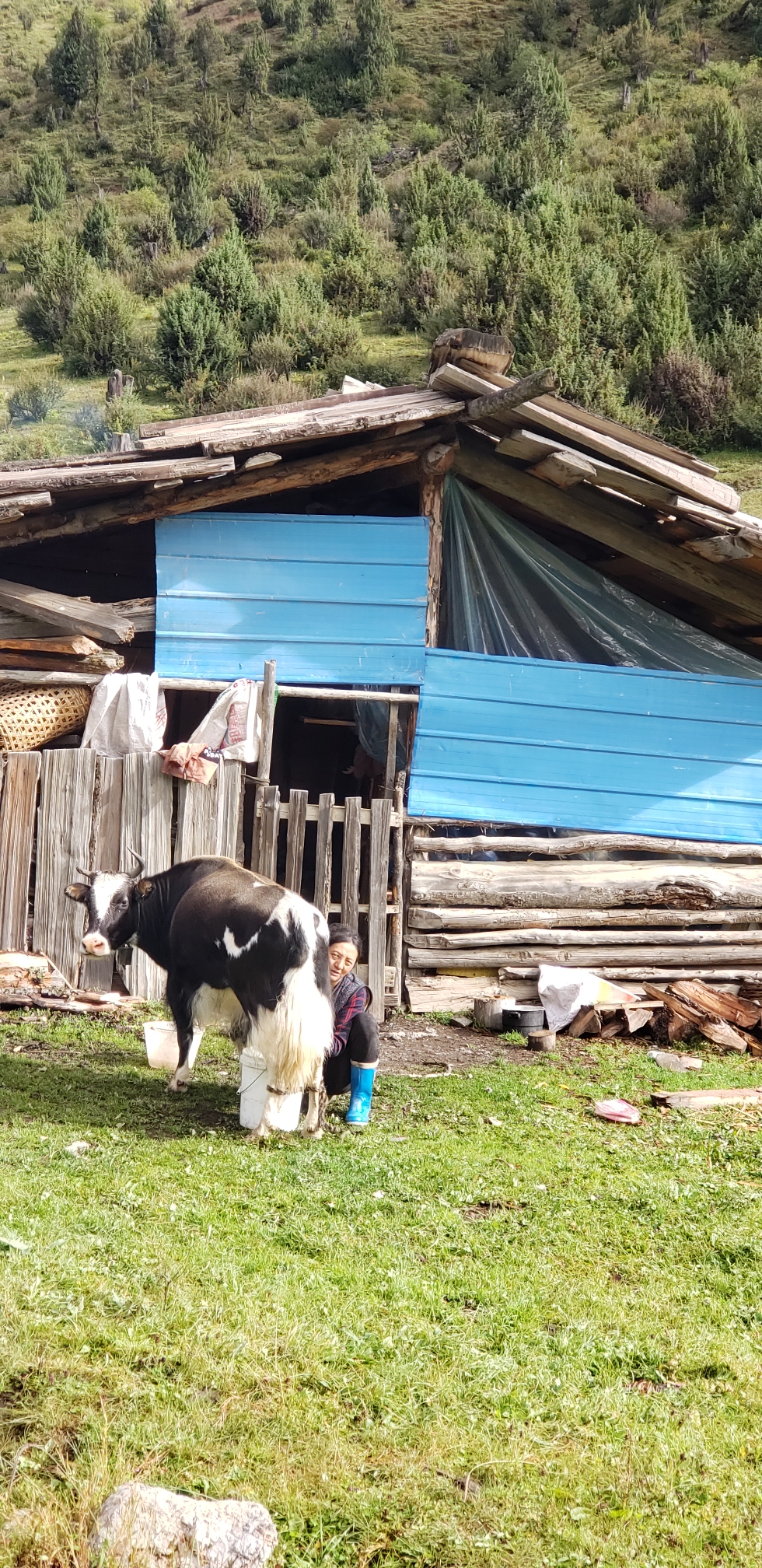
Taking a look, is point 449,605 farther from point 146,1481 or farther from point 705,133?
point 705,133

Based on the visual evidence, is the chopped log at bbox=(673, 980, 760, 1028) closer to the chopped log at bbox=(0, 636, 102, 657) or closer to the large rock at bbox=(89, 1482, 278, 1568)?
the chopped log at bbox=(0, 636, 102, 657)

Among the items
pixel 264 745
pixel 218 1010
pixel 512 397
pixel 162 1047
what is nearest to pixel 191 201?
pixel 512 397

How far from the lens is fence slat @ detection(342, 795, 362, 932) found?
34.2ft

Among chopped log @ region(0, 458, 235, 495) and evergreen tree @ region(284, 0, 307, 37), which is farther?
evergreen tree @ region(284, 0, 307, 37)

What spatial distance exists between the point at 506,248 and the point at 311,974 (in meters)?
26.0

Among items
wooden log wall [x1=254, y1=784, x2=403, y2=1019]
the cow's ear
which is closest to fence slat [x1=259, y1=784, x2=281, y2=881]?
wooden log wall [x1=254, y1=784, x2=403, y2=1019]

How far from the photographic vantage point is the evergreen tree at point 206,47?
2292 inches

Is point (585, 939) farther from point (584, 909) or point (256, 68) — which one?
point (256, 68)

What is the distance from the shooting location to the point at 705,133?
35250mm

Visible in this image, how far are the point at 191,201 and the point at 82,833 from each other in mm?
38255

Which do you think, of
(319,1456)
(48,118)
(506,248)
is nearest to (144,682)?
(319,1456)

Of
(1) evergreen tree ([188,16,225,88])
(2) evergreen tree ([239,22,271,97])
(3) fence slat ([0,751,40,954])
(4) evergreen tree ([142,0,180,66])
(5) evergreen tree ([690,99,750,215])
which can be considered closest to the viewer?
(3) fence slat ([0,751,40,954])

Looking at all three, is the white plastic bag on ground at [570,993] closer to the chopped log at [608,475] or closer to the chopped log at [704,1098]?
the chopped log at [704,1098]

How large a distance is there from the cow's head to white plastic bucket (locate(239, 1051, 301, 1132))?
1.73 metres
